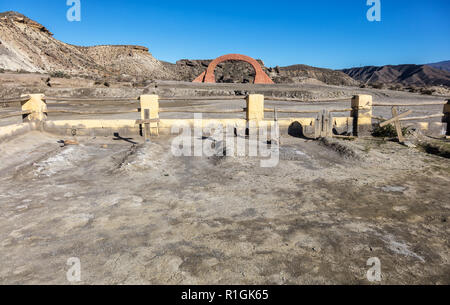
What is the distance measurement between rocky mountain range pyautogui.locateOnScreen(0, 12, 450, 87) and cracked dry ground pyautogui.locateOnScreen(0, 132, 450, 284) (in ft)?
102

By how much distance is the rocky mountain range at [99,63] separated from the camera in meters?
39.8

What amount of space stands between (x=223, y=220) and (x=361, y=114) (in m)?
6.97

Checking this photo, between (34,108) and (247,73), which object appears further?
(247,73)

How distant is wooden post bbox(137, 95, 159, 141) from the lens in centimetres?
793

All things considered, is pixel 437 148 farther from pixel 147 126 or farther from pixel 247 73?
pixel 247 73

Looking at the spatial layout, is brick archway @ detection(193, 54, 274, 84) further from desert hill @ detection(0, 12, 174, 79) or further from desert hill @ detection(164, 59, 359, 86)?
desert hill @ detection(0, 12, 174, 79)

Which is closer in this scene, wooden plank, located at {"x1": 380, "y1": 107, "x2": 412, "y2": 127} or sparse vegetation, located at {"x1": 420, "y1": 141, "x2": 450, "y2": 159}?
sparse vegetation, located at {"x1": 420, "y1": 141, "x2": 450, "y2": 159}

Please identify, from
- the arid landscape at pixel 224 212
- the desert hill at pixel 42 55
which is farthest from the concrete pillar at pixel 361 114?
the desert hill at pixel 42 55

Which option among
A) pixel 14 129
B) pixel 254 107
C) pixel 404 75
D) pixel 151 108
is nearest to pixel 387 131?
pixel 254 107

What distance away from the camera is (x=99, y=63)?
2267 inches

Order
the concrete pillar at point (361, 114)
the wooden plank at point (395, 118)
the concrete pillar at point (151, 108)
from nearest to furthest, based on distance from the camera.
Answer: the wooden plank at point (395, 118) → the concrete pillar at point (151, 108) → the concrete pillar at point (361, 114)

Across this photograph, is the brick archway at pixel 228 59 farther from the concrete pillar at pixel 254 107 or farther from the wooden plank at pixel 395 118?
the wooden plank at pixel 395 118

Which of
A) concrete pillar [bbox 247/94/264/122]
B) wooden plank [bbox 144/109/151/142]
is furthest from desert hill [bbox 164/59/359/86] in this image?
wooden plank [bbox 144/109/151/142]

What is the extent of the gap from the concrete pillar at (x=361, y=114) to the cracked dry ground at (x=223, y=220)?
9.14 ft
